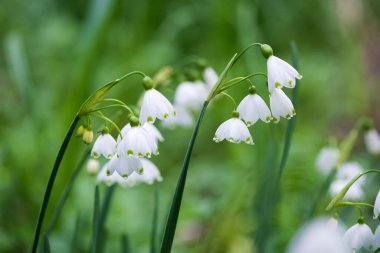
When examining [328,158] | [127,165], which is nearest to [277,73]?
[127,165]

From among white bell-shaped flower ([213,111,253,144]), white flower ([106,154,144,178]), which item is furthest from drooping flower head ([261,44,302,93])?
white flower ([106,154,144,178])

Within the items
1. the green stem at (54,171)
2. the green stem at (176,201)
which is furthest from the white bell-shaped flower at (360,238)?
the green stem at (54,171)

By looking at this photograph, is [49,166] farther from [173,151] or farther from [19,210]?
[173,151]

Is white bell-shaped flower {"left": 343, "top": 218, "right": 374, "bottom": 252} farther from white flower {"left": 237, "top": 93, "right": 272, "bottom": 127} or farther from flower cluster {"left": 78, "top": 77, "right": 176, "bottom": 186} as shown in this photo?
flower cluster {"left": 78, "top": 77, "right": 176, "bottom": 186}

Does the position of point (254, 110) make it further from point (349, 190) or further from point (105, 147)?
point (349, 190)

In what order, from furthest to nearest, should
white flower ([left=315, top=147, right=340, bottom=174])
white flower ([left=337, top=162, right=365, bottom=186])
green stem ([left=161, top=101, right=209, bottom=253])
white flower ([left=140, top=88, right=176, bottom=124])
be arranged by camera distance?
white flower ([left=315, top=147, right=340, bottom=174]), white flower ([left=337, top=162, right=365, bottom=186]), white flower ([left=140, top=88, right=176, bottom=124]), green stem ([left=161, top=101, right=209, bottom=253])

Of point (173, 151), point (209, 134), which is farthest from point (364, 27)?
point (173, 151)
